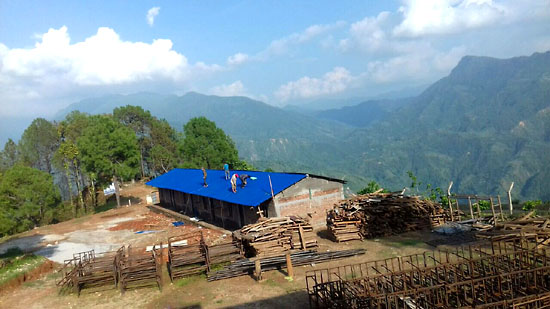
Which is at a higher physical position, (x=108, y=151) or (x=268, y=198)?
(x=108, y=151)

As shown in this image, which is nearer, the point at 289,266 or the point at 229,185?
the point at 289,266

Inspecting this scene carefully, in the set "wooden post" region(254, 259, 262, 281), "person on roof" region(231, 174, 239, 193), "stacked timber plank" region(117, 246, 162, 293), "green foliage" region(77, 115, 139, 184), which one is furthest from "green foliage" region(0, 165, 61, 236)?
"wooden post" region(254, 259, 262, 281)

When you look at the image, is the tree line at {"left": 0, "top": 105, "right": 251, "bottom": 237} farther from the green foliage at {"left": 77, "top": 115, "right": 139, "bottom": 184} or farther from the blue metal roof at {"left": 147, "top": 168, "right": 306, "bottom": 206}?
the blue metal roof at {"left": 147, "top": 168, "right": 306, "bottom": 206}

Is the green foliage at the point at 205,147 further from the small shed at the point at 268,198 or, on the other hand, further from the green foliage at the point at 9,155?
the green foliage at the point at 9,155

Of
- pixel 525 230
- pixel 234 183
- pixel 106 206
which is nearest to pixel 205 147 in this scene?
pixel 106 206

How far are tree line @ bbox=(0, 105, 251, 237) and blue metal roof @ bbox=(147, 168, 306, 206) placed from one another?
1087 centimetres

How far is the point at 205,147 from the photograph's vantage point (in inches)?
2298

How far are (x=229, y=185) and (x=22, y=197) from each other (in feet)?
82.2

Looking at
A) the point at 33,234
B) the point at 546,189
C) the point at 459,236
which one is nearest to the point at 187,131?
the point at 33,234

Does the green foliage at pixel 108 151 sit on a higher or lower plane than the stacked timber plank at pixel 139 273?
higher

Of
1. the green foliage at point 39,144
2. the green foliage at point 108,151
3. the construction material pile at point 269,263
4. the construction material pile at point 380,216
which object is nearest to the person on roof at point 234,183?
the construction material pile at point 380,216

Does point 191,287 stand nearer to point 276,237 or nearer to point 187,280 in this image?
point 187,280

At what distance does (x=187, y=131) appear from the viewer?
5909cm

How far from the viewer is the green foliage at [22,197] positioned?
38031mm
